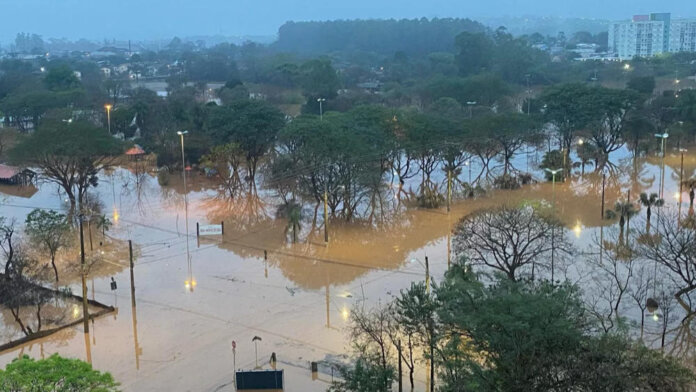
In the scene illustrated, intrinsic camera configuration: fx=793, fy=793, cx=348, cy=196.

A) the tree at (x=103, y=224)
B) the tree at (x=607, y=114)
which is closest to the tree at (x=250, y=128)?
the tree at (x=103, y=224)

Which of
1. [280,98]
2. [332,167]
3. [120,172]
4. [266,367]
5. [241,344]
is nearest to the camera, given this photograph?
[266,367]

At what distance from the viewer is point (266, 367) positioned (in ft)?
61.1

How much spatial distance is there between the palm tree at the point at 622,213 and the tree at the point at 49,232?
64.1ft

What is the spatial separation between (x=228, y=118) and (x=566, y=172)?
18.8m

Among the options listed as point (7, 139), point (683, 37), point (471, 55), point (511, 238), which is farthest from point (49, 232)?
point (683, 37)

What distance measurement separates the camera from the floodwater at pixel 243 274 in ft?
63.7

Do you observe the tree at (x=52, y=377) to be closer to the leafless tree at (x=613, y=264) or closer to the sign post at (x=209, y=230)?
the leafless tree at (x=613, y=264)

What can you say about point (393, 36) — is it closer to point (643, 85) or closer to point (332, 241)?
point (643, 85)

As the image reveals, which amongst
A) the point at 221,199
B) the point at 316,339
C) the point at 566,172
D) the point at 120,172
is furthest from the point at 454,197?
the point at 120,172

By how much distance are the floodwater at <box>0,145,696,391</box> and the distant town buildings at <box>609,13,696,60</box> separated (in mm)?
118737

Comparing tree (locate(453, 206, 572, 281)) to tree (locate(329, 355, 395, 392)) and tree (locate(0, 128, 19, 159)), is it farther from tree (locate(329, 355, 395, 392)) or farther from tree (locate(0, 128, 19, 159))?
tree (locate(0, 128, 19, 159))

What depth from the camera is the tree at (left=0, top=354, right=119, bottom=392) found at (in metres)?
12.0

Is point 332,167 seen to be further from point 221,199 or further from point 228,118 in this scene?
point 228,118

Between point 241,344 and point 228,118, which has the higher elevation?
point 228,118
